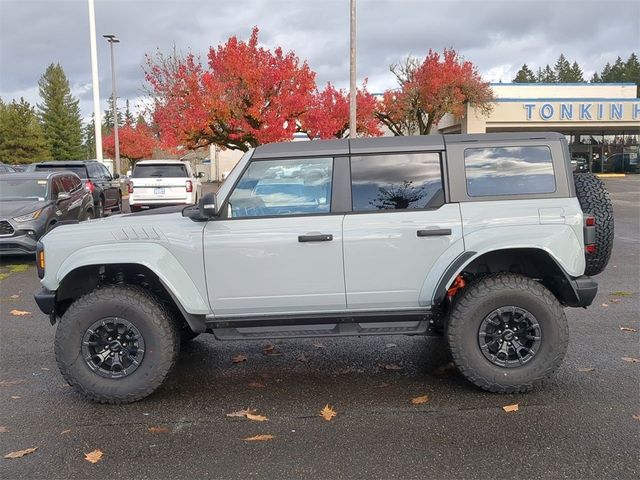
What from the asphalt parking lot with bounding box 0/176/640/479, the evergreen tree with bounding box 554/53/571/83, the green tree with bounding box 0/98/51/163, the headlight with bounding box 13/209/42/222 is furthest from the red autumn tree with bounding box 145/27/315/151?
the evergreen tree with bounding box 554/53/571/83

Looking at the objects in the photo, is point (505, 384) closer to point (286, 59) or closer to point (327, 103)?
point (286, 59)

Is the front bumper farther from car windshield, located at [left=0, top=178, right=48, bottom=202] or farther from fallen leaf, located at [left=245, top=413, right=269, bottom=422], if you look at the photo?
car windshield, located at [left=0, top=178, right=48, bottom=202]

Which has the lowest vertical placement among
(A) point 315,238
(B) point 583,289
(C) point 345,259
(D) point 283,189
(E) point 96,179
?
(B) point 583,289

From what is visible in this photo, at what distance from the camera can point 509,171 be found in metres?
4.43

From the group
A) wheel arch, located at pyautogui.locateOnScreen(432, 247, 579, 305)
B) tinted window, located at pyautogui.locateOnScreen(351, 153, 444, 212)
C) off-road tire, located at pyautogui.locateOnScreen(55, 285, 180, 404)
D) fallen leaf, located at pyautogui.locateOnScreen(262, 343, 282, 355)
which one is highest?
tinted window, located at pyautogui.locateOnScreen(351, 153, 444, 212)

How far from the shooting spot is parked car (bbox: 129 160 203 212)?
16547mm

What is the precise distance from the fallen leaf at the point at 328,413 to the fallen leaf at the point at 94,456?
4.81 feet

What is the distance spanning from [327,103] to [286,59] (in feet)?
30.1

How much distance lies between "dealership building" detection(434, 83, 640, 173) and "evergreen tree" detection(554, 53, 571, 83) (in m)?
63.1

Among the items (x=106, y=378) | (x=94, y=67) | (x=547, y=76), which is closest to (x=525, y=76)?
(x=547, y=76)

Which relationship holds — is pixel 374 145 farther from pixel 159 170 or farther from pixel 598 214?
pixel 159 170

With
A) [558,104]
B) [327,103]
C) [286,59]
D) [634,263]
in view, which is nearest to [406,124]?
[327,103]

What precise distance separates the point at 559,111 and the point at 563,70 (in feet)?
248

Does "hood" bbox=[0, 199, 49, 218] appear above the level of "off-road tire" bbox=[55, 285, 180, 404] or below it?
above
